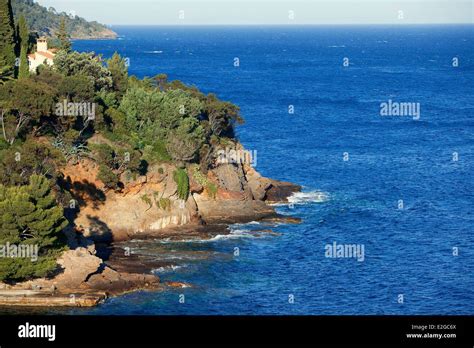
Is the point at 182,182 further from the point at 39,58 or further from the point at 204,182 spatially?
the point at 39,58

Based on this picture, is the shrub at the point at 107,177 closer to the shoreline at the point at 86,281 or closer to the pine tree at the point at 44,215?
the shoreline at the point at 86,281

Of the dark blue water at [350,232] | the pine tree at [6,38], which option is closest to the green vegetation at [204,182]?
the dark blue water at [350,232]

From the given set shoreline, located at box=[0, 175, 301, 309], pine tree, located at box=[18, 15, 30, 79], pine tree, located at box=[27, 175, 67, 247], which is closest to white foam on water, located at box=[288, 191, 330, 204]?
shoreline, located at box=[0, 175, 301, 309]

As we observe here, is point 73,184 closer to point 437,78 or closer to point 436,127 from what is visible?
point 436,127

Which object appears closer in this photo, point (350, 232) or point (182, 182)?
point (350, 232)

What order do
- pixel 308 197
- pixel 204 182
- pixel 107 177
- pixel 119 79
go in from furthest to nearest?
pixel 119 79
pixel 308 197
pixel 204 182
pixel 107 177

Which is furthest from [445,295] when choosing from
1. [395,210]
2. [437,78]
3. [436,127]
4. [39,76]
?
[437,78]

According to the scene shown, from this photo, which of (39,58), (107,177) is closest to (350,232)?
(107,177)

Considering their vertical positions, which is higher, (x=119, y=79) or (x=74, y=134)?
(x=119, y=79)
